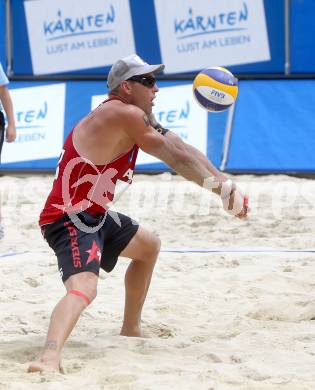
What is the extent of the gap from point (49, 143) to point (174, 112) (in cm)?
151

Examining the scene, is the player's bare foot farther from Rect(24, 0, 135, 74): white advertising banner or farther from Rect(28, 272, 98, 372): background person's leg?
Rect(24, 0, 135, 74): white advertising banner

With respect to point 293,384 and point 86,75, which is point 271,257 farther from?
point 86,75

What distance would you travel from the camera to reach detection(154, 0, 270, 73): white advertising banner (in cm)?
1052

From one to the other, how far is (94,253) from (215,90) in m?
1.38

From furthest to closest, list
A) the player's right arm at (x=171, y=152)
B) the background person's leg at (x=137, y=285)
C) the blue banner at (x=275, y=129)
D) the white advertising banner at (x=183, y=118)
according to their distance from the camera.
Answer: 1. the white advertising banner at (x=183, y=118)
2. the blue banner at (x=275, y=129)
3. the background person's leg at (x=137, y=285)
4. the player's right arm at (x=171, y=152)

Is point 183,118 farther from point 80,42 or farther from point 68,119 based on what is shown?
point 80,42

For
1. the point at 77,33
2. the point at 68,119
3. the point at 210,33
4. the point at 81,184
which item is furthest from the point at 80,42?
the point at 81,184

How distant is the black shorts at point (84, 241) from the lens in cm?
417

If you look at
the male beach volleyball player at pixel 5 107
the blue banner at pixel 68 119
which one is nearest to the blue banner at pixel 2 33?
the blue banner at pixel 68 119

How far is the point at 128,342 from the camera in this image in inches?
179

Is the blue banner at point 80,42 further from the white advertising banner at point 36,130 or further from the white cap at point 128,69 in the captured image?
the white cap at point 128,69

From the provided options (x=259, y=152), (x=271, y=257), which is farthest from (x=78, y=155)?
(x=259, y=152)

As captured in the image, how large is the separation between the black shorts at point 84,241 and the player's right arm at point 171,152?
1.58 ft

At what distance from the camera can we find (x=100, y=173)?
4.29 meters
